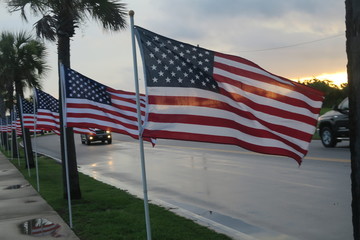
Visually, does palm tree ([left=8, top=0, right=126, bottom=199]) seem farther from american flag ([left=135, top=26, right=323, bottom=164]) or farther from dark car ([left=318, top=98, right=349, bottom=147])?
dark car ([left=318, top=98, right=349, bottom=147])

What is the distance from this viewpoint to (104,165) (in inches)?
724

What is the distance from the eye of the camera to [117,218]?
7527mm

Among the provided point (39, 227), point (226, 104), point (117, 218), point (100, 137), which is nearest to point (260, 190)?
point (117, 218)

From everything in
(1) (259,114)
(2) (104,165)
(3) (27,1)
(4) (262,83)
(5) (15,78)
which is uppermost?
(3) (27,1)

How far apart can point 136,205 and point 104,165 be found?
997cm

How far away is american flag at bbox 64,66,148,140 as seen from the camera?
7031 millimetres

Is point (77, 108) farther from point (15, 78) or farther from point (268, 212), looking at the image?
point (15, 78)

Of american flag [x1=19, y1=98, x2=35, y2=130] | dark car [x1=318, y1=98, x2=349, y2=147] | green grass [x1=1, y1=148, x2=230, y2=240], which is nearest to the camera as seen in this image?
green grass [x1=1, y1=148, x2=230, y2=240]

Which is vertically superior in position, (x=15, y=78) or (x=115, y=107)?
(x=15, y=78)

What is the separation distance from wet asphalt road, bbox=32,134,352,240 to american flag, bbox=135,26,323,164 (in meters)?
2.41

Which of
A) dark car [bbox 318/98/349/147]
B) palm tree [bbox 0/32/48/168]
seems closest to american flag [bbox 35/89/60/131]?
palm tree [bbox 0/32/48/168]

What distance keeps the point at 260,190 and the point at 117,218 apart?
3782 mm

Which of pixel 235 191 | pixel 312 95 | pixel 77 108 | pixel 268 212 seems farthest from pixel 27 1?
pixel 312 95

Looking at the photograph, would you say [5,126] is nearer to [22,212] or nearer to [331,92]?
[22,212]
